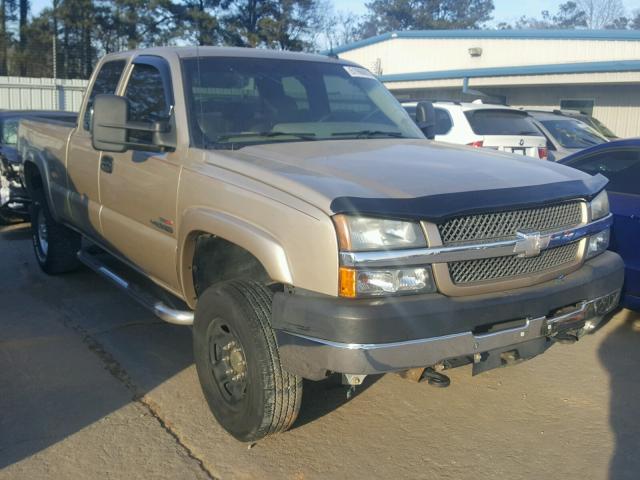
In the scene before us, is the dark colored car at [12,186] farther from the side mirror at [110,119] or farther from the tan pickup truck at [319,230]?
the side mirror at [110,119]

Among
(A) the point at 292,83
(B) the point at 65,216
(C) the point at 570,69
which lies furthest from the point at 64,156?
(C) the point at 570,69

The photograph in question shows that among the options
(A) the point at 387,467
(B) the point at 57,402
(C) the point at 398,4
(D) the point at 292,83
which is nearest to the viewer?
(A) the point at 387,467

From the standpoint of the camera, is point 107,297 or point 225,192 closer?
point 225,192

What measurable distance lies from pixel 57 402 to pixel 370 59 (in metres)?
24.9

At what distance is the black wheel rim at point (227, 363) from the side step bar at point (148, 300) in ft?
1.40

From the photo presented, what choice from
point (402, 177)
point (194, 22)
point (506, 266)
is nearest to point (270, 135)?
point (402, 177)

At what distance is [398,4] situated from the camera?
213ft

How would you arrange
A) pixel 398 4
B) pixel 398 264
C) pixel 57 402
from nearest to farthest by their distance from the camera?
pixel 398 264, pixel 57 402, pixel 398 4

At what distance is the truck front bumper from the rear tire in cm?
424

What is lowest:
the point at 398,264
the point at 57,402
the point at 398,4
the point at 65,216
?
the point at 57,402

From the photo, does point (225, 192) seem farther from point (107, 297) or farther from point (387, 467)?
point (107, 297)

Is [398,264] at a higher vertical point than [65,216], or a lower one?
higher

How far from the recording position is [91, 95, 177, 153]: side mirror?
404 centimetres

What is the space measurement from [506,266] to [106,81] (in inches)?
144
